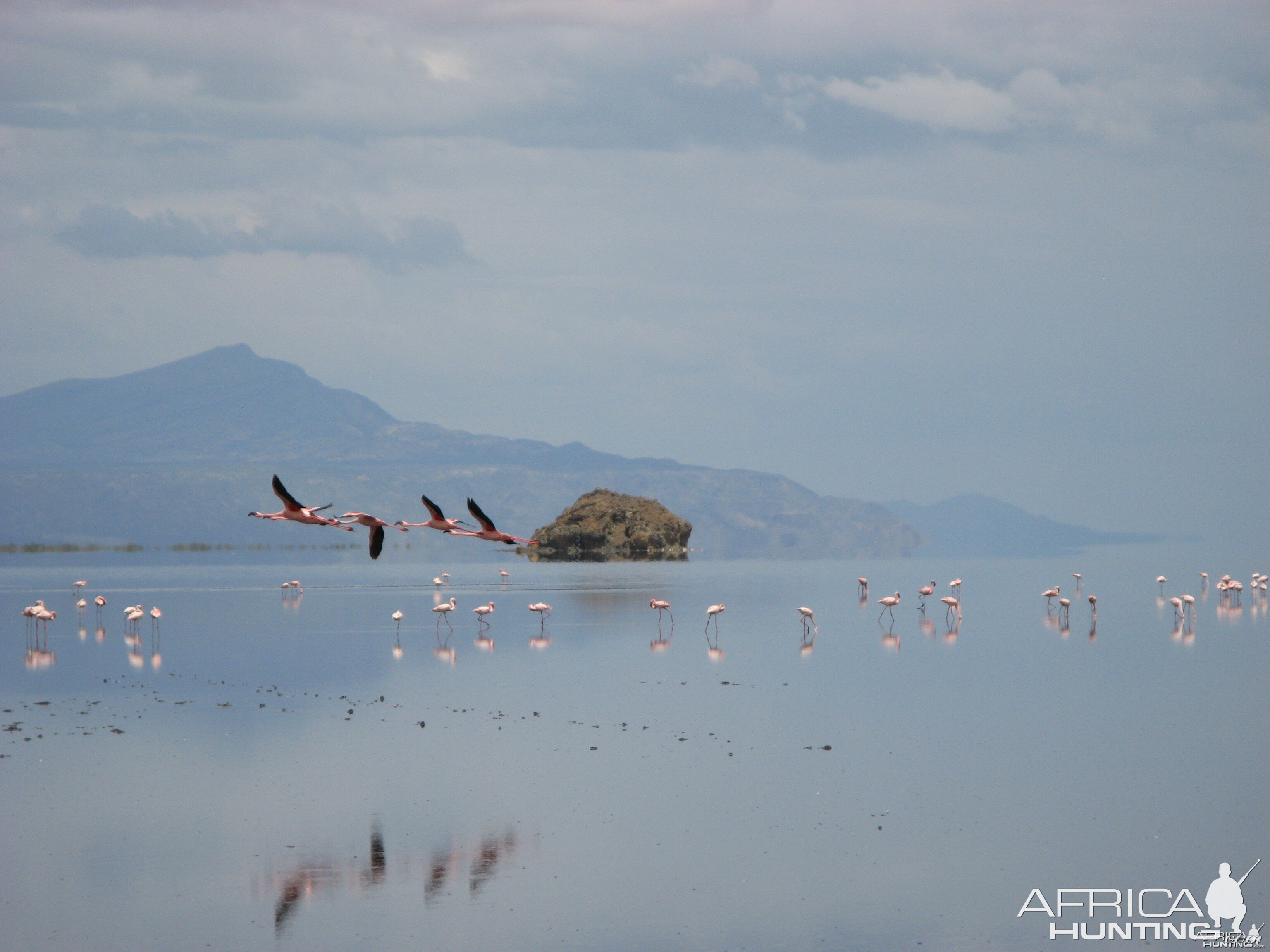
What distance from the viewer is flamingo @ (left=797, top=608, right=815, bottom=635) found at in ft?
128

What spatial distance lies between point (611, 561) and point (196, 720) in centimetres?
8948

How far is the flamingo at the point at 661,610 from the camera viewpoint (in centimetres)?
4081

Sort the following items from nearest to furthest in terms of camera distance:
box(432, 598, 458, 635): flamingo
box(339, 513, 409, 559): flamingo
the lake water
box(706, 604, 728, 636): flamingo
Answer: box(339, 513, 409, 559): flamingo < the lake water < box(706, 604, 728, 636): flamingo < box(432, 598, 458, 635): flamingo

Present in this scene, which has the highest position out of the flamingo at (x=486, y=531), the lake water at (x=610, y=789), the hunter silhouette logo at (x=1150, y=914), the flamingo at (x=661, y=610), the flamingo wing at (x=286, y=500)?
the flamingo wing at (x=286, y=500)

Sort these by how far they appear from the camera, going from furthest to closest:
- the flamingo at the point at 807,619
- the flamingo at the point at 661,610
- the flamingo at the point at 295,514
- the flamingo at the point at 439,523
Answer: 1. the flamingo at the point at 661,610
2. the flamingo at the point at 807,619
3. the flamingo at the point at 295,514
4. the flamingo at the point at 439,523

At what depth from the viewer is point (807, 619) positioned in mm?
43938

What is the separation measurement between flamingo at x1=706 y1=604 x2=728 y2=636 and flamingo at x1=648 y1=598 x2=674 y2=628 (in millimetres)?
1121

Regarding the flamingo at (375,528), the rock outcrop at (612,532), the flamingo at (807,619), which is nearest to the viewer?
the flamingo at (375,528)

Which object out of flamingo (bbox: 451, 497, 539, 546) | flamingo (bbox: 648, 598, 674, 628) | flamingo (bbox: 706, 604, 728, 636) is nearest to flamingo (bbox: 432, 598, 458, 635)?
flamingo (bbox: 648, 598, 674, 628)

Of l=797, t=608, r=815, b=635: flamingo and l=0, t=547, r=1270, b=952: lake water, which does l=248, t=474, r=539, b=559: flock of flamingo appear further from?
l=797, t=608, r=815, b=635: flamingo

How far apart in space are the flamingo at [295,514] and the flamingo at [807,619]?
1205 inches

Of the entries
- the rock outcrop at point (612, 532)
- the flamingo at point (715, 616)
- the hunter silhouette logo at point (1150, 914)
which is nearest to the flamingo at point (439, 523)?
the hunter silhouette logo at point (1150, 914)

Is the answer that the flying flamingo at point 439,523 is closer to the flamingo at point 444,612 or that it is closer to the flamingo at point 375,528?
the flamingo at point 375,528

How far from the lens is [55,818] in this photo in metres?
15.4
